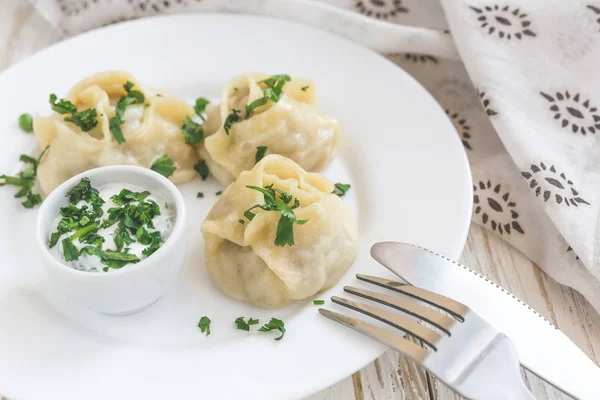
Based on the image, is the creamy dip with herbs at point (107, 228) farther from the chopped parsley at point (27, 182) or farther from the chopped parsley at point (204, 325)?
the chopped parsley at point (27, 182)

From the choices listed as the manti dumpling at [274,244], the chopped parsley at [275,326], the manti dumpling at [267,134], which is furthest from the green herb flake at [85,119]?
the chopped parsley at [275,326]

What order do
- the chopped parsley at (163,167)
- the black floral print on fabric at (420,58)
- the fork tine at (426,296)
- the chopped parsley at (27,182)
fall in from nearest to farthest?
the fork tine at (426,296) → the chopped parsley at (27,182) → the chopped parsley at (163,167) → the black floral print on fabric at (420,58)

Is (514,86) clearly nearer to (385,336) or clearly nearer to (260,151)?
(260,151)

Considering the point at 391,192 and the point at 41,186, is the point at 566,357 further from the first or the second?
the point at 41,186

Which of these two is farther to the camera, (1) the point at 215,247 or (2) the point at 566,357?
(1) the point at 215,247

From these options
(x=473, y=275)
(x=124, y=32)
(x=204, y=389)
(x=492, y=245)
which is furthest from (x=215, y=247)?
(x=124, y=32)

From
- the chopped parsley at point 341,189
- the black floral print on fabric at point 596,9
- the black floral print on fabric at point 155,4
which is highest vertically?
the black floral print on fabric at point 155,4

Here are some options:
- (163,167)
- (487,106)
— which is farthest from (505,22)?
(163,167)
